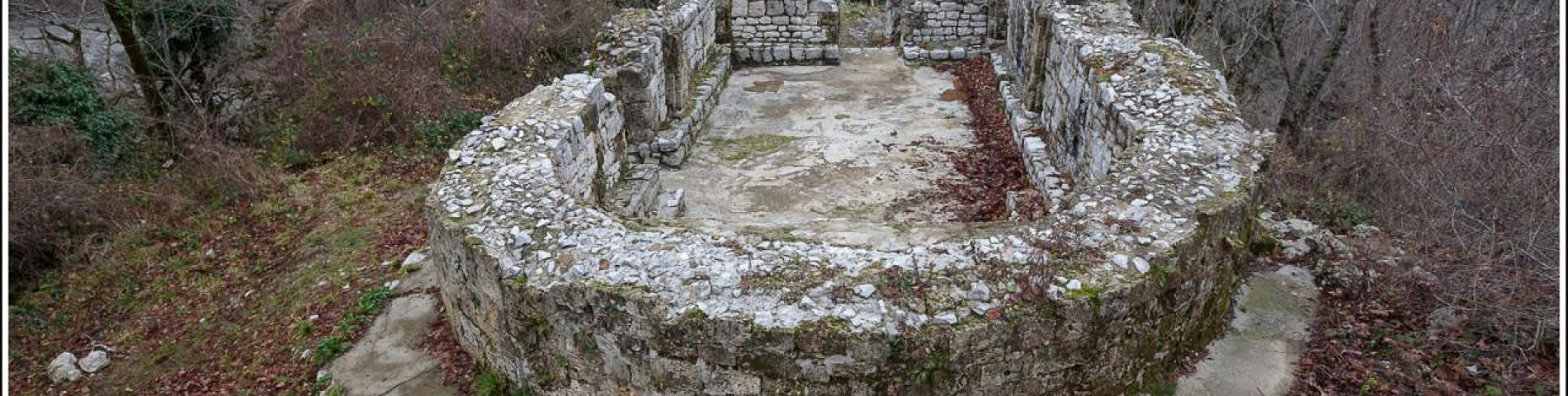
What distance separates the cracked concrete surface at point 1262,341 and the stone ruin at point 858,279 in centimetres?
18

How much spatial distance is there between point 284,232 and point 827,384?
23.9 feet

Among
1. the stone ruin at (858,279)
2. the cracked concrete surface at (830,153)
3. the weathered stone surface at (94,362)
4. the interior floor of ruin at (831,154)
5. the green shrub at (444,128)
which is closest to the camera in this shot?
the stone ruin at (858,279)

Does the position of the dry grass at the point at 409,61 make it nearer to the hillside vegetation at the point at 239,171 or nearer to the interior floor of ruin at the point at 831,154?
the hillside vegetation at the point at 239,171

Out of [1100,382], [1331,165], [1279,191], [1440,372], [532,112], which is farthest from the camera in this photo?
[1331,165]

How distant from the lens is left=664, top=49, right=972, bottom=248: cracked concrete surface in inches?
327

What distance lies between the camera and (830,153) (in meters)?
10.1

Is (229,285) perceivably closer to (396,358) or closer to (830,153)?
(396,358)

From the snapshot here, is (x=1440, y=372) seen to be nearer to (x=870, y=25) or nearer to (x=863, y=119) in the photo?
(x=863, y=119)

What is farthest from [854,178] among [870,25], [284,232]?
[870,25]

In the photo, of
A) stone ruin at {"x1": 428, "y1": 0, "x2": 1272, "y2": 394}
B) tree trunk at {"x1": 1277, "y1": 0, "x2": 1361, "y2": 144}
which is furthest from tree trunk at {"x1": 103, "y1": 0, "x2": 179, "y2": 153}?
tree trunk at {"x1": 1277, "y1": 0, "x2": 1361, "y2": 144}

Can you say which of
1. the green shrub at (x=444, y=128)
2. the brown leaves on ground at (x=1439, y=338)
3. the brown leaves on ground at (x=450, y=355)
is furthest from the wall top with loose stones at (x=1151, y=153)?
the green shrub at (x=444, y=128)

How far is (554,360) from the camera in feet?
17.0

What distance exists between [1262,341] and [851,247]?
10.0ft

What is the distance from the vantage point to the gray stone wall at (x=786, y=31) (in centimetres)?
1380
